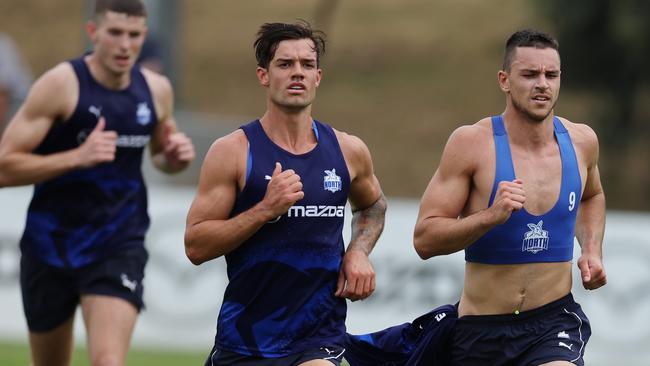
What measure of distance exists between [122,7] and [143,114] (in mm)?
672

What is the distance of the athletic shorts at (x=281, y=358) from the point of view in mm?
6305

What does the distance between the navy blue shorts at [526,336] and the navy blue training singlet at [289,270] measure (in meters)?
0.76

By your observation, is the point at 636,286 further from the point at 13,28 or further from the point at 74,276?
the point at 13,28

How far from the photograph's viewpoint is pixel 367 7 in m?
36.5

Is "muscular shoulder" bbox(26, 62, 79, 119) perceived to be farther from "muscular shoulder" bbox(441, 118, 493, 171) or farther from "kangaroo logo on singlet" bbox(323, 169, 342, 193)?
"muscular shoulder" bbox(441, 118, 493, 171)

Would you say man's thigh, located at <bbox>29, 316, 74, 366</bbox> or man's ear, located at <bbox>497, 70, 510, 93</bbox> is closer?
man's ear, located at <bbox>497, 70, 510, 93</bbox>

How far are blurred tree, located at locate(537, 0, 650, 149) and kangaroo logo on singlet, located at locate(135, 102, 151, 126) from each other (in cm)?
1493

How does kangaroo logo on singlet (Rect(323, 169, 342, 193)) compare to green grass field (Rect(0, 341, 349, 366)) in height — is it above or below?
above

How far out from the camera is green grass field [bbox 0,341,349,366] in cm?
1134

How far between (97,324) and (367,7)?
29.7 metres

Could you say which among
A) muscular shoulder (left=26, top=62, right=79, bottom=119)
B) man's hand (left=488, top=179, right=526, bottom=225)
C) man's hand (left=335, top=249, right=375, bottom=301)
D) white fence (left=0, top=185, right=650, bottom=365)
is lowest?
white fence (left=0, top=185, right=650, bottom=365)

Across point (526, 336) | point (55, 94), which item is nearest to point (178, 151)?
point (55, 94)

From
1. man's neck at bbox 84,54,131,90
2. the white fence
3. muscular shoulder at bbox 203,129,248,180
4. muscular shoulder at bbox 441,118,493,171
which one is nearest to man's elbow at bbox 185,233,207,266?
muscular shoulder at bbox 203,129,248,180

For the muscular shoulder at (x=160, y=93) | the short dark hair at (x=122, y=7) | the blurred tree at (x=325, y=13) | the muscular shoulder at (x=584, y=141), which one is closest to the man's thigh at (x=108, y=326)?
the muscular shoulder at (x=160, y=93)
